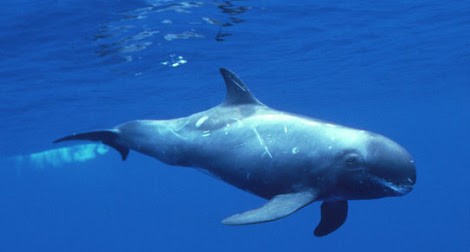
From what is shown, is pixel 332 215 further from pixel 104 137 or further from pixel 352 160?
pixel 104 137

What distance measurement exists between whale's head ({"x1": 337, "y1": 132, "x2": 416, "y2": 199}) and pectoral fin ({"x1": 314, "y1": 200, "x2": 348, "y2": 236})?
28.1 inches

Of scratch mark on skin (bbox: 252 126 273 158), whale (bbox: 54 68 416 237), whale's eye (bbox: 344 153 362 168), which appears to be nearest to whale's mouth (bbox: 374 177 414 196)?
whale (bbox: 54 68 416 237)

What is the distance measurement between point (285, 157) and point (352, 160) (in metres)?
0.92

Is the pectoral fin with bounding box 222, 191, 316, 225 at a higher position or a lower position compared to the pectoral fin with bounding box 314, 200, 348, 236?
higher

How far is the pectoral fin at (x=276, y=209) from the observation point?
19.0 ft

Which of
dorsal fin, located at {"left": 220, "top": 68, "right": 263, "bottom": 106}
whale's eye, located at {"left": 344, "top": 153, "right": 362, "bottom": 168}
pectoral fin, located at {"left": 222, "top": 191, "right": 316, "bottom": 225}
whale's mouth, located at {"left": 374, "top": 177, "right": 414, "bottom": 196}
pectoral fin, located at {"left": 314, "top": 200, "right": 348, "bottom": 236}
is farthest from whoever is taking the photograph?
dorsal fin, located at {"left": 220, "top": 68, "right": 263, "bottom": 106}

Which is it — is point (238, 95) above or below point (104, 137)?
above

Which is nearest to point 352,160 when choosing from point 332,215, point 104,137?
point 332,215

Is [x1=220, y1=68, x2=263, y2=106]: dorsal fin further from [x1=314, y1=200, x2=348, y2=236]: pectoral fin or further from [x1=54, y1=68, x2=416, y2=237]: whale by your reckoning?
[x1=314, y1=200, x2=348, y2=236]: pectoral fin

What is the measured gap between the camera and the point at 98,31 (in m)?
16.0

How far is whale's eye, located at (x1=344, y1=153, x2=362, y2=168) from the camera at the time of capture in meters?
6.29

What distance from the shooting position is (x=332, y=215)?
734 centimetres

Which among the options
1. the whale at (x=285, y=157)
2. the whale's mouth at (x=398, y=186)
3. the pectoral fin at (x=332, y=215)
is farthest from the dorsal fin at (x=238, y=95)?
the whale's mouth at (x=398, y=186)

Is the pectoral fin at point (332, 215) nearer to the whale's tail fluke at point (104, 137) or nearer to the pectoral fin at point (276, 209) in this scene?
the pectoral fin at point (276, 209)
